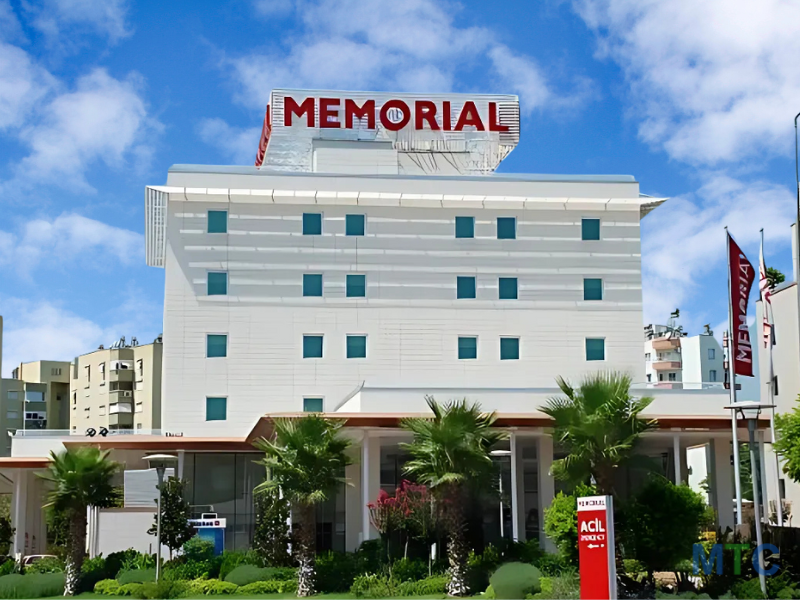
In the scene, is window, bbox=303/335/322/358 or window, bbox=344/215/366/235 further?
window, bbox=344/215/366/235

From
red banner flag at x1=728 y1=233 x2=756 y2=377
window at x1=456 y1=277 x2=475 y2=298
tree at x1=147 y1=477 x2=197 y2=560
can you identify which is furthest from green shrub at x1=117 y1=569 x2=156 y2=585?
window at x1=456 y1=277 x2=475 y2=298

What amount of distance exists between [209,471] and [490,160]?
21222mm

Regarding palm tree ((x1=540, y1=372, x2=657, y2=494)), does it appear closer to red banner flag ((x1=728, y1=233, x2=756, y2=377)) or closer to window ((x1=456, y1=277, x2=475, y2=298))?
red banner flag ((x1=728, y1=233, x2=756, y2=377))

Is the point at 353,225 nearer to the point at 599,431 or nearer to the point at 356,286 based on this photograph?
the point at 356,286

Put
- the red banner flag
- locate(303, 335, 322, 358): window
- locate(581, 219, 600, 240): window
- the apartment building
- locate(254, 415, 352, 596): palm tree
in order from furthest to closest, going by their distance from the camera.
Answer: the apartment building < locate(581, 219, 600, 240): window < locate(303, 335, 322, 358): window < the red banner flag < locate(254, 415, 352, 596): palm tree

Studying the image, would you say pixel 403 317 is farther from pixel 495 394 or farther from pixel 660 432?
pixel 660 432

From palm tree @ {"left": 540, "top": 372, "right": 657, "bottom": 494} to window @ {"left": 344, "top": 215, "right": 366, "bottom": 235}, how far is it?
2253 cm

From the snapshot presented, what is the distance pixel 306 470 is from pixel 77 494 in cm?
775

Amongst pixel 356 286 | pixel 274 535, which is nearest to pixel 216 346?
pixel 356 286

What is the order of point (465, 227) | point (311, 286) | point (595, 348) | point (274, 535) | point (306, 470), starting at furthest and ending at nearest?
point (465, 227) < point (595, 348) < point (311, 286) < point (274, 535) < point (306, 470)

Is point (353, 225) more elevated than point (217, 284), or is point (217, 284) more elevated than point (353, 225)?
point (353, 225)

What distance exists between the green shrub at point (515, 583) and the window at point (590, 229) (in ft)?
80.5

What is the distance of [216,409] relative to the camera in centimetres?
4816

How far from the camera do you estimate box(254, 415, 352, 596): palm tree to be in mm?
31547
